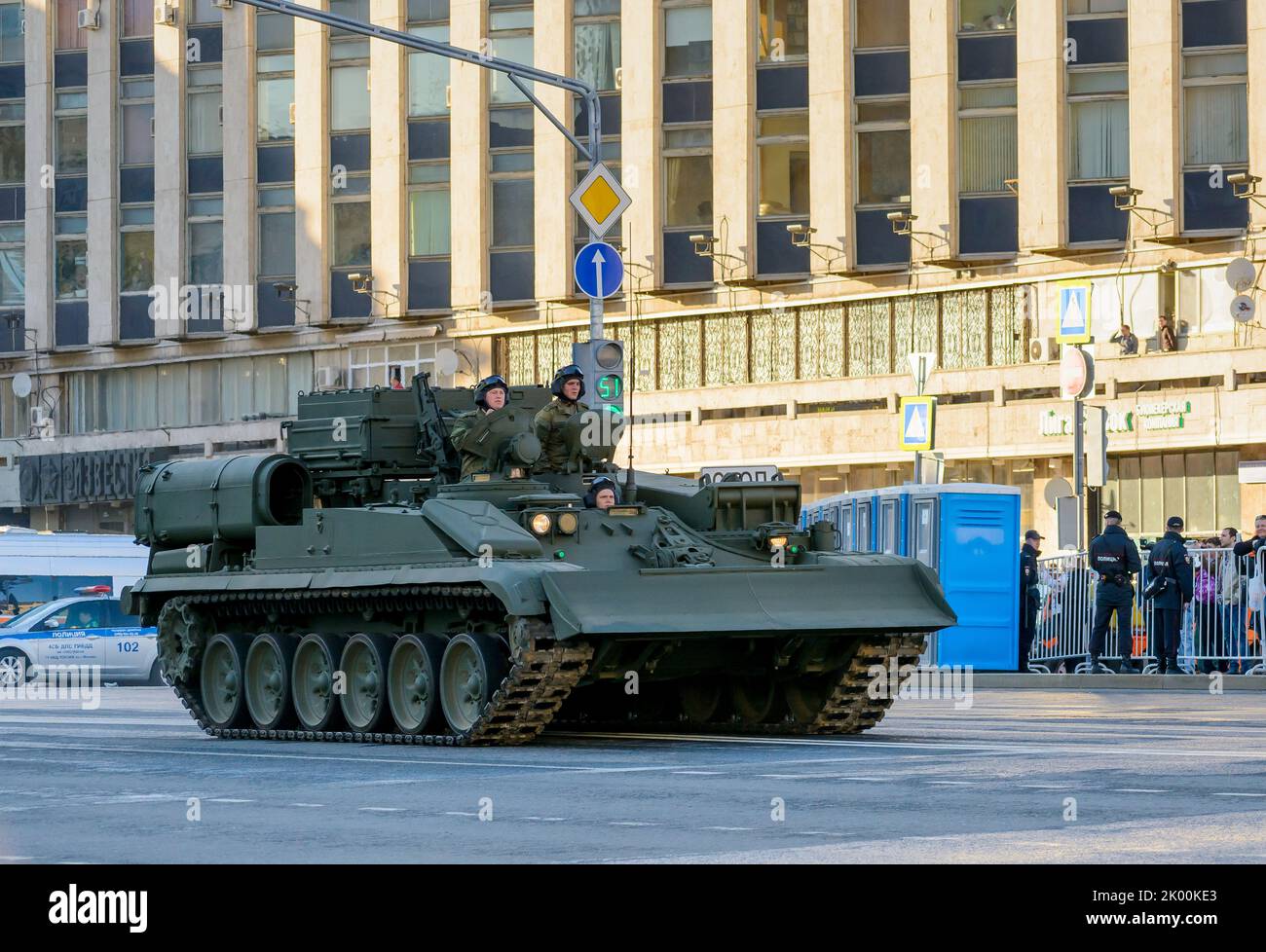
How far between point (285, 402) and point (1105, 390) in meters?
19.4

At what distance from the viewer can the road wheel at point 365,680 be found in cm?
1791

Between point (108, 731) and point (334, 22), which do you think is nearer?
point (108, 731)

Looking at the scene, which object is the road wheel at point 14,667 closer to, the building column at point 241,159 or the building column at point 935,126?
the building column at point 935,126

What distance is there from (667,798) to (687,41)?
38.1m

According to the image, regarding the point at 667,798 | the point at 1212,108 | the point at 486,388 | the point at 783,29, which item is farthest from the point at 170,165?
the point at 667,798

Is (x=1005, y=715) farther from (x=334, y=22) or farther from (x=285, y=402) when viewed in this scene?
(x=285, y=402)

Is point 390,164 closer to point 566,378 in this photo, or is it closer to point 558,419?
point 566,378

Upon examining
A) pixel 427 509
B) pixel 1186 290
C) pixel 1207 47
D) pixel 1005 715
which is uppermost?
pixel 1207 47

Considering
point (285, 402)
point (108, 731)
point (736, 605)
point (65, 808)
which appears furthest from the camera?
point (285, 402)

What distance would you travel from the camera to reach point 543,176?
165 feet

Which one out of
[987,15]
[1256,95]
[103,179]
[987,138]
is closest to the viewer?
[1256,95]

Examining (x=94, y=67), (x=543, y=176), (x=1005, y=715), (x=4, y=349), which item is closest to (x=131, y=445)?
(x=4, y=349)

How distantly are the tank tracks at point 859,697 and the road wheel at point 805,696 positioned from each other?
5cm

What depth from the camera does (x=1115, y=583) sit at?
28688 millimetres
